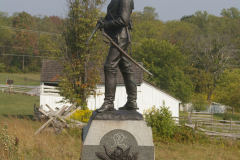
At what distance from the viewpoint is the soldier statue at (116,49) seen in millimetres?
6297

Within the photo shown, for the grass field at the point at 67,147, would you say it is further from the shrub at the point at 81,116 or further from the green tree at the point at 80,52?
the green tree at the point at 80,52

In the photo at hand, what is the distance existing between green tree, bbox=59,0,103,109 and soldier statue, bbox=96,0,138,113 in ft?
31.7

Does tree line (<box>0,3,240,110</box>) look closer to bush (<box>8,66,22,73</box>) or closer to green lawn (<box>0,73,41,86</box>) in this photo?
bush (<box>8,66,22,73</box>)

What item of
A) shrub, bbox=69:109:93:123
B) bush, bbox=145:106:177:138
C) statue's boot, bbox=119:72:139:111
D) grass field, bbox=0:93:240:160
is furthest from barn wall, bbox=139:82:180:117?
statue's boot, bbox=119:72:139:111

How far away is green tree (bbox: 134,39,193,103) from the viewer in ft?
134

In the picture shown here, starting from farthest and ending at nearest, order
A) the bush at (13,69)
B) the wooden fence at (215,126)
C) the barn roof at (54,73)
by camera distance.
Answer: the bush at (13,69)
the barn roof at (54,73)
the wooden fence at (215,126)

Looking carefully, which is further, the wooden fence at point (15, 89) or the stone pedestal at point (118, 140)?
the wooden fence at point (15, 89)

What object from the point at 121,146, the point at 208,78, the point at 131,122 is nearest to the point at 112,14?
the point at 131,122

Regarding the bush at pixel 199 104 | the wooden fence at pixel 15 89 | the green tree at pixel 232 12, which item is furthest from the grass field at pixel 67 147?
the green tree at pixel 232 12

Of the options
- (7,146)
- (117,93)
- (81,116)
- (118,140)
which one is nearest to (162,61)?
(117,93)

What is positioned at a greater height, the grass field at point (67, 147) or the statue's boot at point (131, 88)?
the statue's boot at point (131, 88)

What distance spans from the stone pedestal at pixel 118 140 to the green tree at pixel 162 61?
33368mm

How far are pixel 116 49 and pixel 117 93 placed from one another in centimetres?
1725

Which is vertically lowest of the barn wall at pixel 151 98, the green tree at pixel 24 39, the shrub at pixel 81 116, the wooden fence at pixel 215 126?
the wooden fence at pixel 215 126
